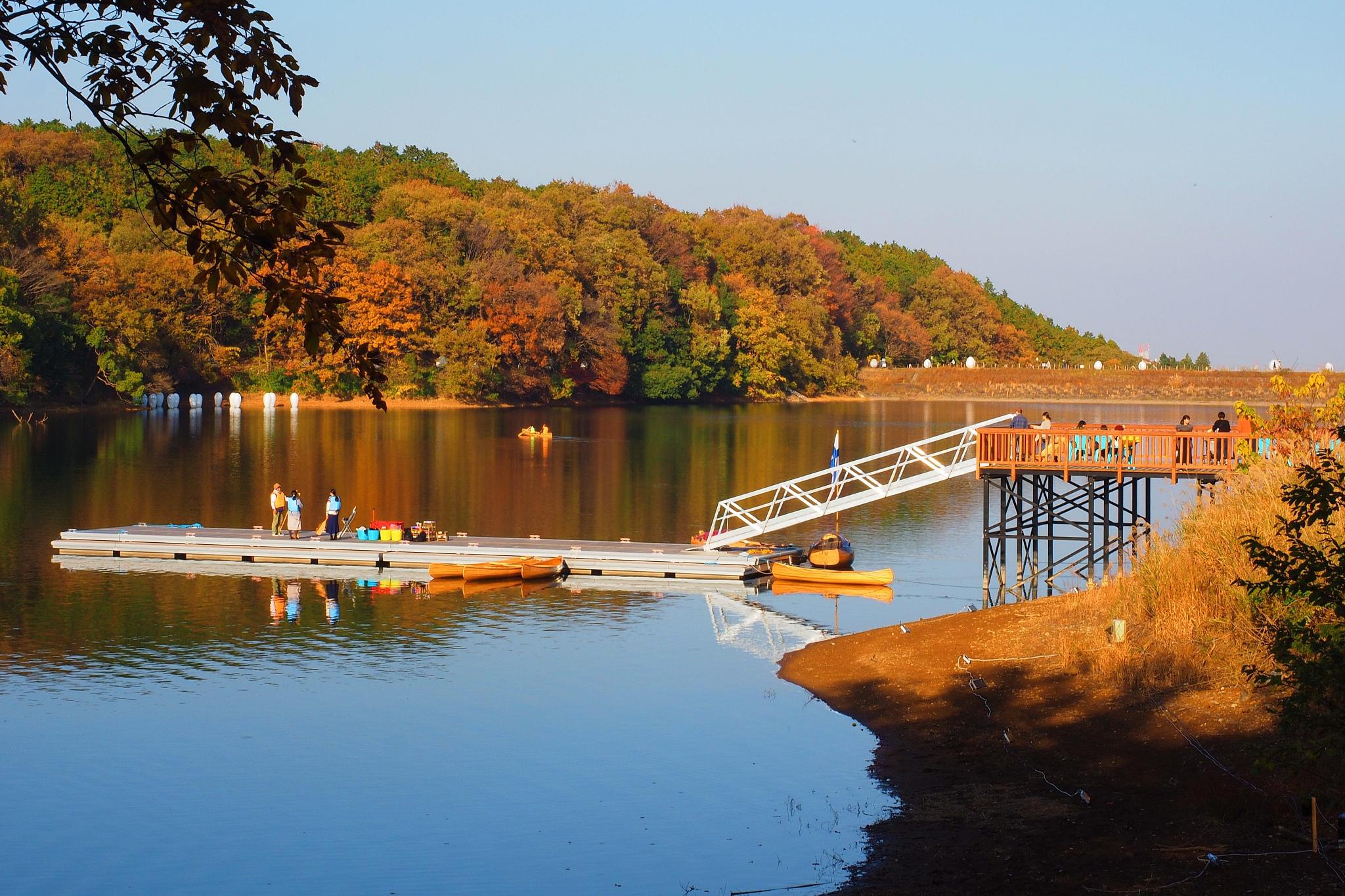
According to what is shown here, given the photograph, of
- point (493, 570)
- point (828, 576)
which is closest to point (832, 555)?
point (828, 576)

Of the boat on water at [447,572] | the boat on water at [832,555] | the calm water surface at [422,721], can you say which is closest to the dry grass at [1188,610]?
the calm water surface at [422,721]

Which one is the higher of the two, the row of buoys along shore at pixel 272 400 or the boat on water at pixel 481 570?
the row of buoys along shore at pixel 272 400

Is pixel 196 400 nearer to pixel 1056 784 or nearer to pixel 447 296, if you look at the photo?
pixel 447 296

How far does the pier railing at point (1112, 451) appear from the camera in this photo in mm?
28609

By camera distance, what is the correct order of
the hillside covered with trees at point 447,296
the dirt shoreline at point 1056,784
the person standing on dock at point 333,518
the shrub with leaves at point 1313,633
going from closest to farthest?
the shrub with leaves at point 1313,633, the dirt shoreline at point 1056,784, the person standing on dock at point 333,518, the hillside covered with trees at point 447,296

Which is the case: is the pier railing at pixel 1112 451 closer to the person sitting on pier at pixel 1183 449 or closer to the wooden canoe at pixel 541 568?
the person sitting on pier at pixel 1183 449

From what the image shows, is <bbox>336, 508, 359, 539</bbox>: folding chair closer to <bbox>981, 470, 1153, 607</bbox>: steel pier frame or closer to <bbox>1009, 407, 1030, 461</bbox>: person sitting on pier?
<bbox>981, 470, 1153, 607</bbox>: steel pier frame

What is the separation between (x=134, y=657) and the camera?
925 inches

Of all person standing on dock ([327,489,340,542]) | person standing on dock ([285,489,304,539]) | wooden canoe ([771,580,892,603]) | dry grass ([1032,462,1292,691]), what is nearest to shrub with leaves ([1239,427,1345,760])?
dry grass ([1032,462,1292,691])

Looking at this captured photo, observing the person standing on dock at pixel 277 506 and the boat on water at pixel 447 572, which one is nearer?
the boat on water at pixel 447 572

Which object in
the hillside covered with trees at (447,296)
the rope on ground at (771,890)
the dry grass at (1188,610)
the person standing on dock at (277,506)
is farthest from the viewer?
the hillside covered with trees at (447,296)

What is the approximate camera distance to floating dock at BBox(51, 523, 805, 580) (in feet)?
Answer: 109

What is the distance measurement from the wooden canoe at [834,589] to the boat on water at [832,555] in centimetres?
74

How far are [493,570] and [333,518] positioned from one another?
236 inches
